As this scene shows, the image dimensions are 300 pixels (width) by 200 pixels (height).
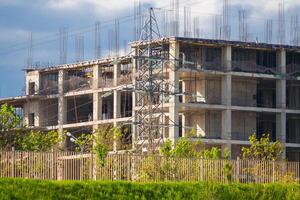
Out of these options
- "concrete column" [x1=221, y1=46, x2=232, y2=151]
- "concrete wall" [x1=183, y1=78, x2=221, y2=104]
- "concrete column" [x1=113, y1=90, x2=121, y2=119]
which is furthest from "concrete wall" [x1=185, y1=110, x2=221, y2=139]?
"concrete column" [x1=113, y1=90, x2=121, y2=119]

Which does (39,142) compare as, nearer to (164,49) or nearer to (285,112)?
(164,49)

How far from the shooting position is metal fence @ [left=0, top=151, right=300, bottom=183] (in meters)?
36.9

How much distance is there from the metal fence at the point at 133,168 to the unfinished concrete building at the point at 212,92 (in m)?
35.8

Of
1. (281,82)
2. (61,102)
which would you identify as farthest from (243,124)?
(61,102)

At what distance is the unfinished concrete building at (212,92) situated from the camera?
81188mm

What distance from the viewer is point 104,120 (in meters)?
88.4

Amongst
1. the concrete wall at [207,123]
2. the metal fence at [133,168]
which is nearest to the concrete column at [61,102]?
the concrete wall at [207,123]

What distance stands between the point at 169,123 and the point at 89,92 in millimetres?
11847

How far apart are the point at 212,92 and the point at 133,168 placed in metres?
45.2

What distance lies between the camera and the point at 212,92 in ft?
276

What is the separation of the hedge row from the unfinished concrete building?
37891 millimetres

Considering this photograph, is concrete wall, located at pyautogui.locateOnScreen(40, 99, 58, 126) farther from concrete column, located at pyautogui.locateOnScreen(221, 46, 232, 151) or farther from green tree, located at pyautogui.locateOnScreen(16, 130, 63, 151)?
green tree, located at pyautogui.locateOnScreen(16, 130, 63, 151)

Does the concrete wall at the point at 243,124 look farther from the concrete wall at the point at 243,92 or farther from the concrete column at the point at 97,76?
the concrete column at the point at 97,76

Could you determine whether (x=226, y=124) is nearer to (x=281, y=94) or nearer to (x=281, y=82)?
(x=281, y=94)
